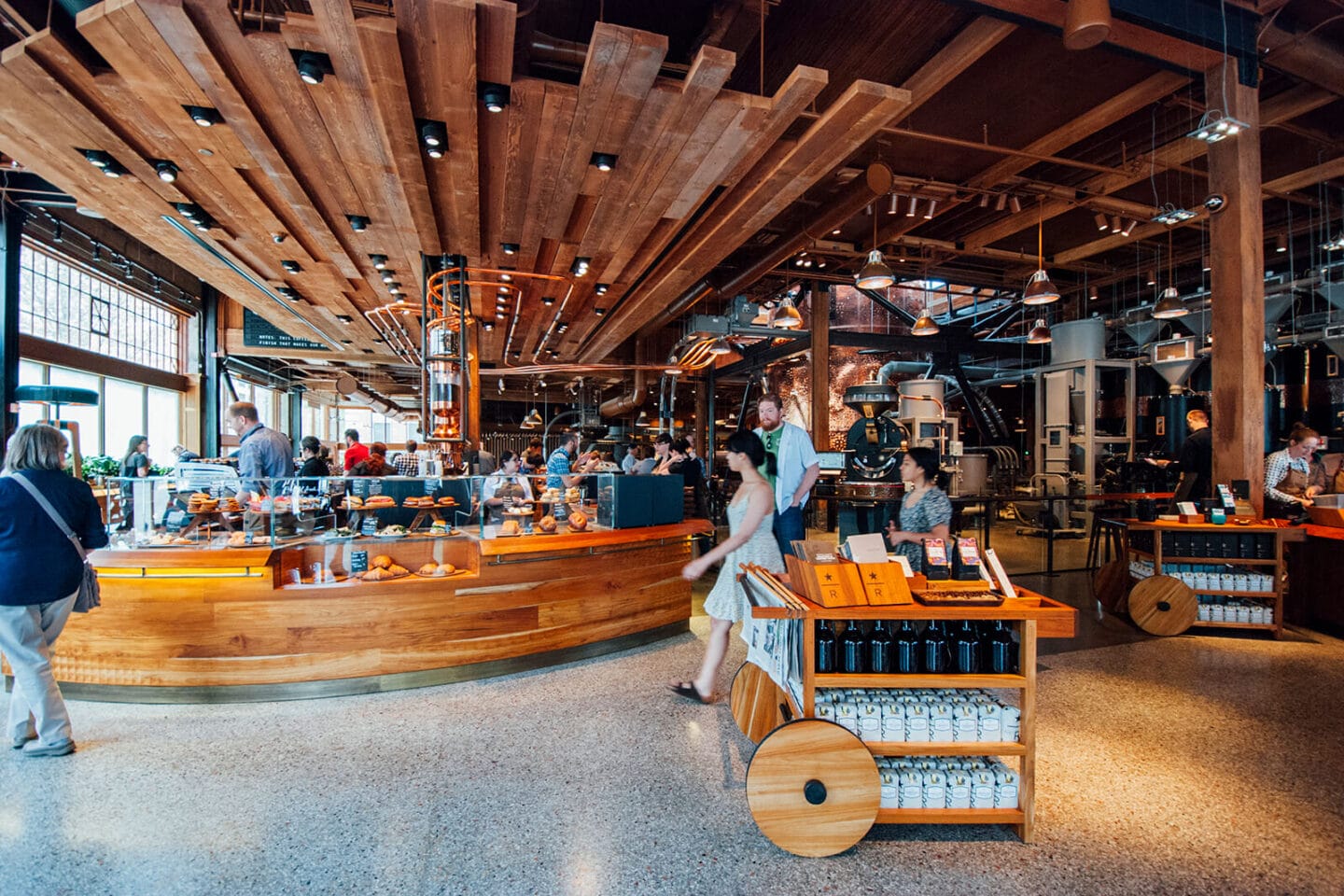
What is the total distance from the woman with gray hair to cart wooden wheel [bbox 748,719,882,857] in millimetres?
3456

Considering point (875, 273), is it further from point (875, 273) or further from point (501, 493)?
point (501, 493)

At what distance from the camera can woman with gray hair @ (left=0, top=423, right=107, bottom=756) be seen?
2979 millimetres

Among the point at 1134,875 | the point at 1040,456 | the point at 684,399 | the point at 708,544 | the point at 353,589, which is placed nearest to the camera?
the point at 1134,875

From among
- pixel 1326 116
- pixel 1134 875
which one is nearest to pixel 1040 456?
pixel 1326 116

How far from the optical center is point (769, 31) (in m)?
4.86

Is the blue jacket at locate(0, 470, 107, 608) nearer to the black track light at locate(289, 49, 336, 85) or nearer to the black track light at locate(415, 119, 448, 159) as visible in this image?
the black track light at locate(289, 49, 336, 85)

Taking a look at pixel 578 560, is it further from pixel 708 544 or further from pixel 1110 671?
pixel 708 544

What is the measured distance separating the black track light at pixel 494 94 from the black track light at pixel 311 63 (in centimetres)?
80

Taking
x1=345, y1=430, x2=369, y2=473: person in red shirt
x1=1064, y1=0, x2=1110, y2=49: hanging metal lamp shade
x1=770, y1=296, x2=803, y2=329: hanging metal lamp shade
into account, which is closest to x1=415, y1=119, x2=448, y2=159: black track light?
x1=1064, y1=0, x2=1110, y2=49: hanging metal lamp shade

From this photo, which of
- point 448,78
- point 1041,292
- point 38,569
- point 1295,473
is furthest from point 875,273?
point 38,569

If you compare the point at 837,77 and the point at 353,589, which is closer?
the point at 353,589

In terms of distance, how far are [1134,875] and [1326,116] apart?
27.2 ft

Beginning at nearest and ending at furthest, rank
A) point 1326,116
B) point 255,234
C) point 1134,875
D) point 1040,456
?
point 1134,875 → point 255,234 → point 1326,116 → point 1040,456

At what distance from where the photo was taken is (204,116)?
12.3ft
